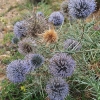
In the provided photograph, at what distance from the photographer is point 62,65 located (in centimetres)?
242

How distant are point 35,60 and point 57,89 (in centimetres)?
29

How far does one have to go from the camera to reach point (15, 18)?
188 inches

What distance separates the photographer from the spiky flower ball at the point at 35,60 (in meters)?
2.53

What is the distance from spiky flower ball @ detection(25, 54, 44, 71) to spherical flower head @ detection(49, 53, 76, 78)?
121mm

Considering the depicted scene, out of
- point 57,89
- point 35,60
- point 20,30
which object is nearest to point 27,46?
point 35,60

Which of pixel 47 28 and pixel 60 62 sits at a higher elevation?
pixel 47 28

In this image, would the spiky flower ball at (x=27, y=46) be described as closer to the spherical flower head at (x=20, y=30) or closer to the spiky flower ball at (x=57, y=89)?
the spherical flower head at (x=20, y=30)

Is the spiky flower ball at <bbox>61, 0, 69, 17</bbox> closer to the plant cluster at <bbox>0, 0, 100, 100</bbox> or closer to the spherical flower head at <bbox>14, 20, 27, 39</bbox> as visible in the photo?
the plant cluster at <bbox>0, 0, 100, 100</bbox>

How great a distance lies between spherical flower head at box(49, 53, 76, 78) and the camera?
2414mm

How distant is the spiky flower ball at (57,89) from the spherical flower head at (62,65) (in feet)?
0.17

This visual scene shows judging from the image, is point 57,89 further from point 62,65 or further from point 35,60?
point 35,60

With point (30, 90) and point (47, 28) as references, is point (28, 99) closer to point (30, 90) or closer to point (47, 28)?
point (30, 90)

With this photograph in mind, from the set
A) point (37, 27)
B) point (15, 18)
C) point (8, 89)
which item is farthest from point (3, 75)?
point (15, 18)

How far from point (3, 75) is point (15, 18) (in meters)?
1.53
